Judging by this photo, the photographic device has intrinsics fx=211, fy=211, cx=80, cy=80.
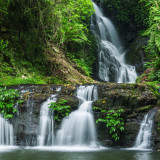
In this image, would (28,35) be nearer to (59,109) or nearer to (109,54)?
(59,109)

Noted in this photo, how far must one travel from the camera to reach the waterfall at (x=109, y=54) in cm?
1519

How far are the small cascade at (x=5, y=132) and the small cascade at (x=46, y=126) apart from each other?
867 mm

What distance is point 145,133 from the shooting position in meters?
5.74

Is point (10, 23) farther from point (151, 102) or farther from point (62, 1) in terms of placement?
point (151, 102)

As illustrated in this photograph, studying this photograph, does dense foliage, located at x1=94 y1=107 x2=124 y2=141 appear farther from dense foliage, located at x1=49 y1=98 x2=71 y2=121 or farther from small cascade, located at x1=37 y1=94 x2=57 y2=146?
small cascade, located at x1=37 y1=94 x2=57 y2=146

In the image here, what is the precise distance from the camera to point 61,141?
20.0 feet

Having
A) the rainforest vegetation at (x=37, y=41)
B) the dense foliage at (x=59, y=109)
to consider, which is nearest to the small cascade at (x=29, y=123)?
the dense foliage at (x=59, y=109)

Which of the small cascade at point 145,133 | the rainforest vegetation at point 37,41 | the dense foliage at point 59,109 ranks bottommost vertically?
the small cascade at point 145,133

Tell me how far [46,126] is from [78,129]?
3.15ft

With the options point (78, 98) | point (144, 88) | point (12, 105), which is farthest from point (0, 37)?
point (144, 88)

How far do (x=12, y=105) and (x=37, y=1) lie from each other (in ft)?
18.1

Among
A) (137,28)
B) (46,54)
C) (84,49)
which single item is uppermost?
(137,28)

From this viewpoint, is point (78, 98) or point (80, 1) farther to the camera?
point (80, 1)

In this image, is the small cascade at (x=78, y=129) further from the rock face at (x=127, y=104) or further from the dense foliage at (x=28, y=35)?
the dense foliage at (x=28, y=35)
